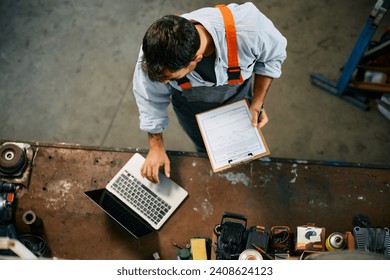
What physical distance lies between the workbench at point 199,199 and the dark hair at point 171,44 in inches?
26.1

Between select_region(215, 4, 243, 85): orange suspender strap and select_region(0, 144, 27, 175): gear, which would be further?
select_region(0, 144, 27, 175): gear

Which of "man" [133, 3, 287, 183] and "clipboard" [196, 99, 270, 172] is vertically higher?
"man" [133, 3, 287, 183]

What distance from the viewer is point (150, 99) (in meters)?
1.73

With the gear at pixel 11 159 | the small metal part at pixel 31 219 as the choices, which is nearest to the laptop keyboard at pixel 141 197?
the small metal part at pixel 31 219

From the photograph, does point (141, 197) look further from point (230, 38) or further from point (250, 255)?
point (230, 38)

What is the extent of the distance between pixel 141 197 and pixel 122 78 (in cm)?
159

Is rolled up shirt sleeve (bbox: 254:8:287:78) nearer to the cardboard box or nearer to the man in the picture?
the man

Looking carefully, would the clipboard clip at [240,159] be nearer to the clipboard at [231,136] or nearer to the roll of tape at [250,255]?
the clipboard at [231,136]

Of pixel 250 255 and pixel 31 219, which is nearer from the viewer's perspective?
pixel 250 255

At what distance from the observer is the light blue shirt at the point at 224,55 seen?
5.09 feet

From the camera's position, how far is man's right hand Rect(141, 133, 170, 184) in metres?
1.86

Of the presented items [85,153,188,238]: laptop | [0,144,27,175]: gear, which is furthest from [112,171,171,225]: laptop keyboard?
[0,144,27,175]: gear

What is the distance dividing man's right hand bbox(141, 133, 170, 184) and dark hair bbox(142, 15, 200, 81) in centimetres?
55

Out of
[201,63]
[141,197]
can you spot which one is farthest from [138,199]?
[201,63]
